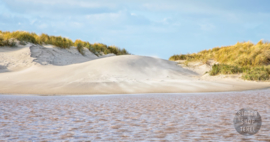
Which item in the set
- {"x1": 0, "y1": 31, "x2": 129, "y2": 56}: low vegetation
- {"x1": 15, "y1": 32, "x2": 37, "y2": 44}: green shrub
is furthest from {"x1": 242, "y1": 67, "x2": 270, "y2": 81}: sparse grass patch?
{"x1": 15, "y1": 32, "x2": 37, "y2": 44}: green shrub

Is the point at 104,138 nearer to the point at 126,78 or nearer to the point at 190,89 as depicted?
the point at 190,89

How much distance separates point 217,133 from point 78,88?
7586 millimetres

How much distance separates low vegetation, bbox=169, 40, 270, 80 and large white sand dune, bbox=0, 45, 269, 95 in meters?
1.16

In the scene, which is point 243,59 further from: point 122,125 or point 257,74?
point 122,125

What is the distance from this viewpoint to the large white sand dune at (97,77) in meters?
10.4

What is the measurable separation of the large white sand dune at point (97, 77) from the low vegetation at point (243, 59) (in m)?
1.16

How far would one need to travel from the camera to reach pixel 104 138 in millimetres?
3189

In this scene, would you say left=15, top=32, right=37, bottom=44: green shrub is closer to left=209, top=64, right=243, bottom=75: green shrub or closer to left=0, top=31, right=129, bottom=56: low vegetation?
left=0, top=31, right=129, bottom=56: low vegetation

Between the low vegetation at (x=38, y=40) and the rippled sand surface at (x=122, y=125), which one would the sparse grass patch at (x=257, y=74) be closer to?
the rippled sand surface at (x=122, y=125)

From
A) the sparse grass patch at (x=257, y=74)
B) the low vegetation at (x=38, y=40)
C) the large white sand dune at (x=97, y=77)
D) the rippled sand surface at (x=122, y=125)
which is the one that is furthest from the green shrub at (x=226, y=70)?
the low vegetation at (x=38, y=40)

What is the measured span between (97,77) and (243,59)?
8.24 m

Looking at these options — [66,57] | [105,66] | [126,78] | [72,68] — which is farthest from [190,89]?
[66,57]

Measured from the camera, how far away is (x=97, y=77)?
1215 cm

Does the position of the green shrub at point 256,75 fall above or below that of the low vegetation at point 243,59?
below
